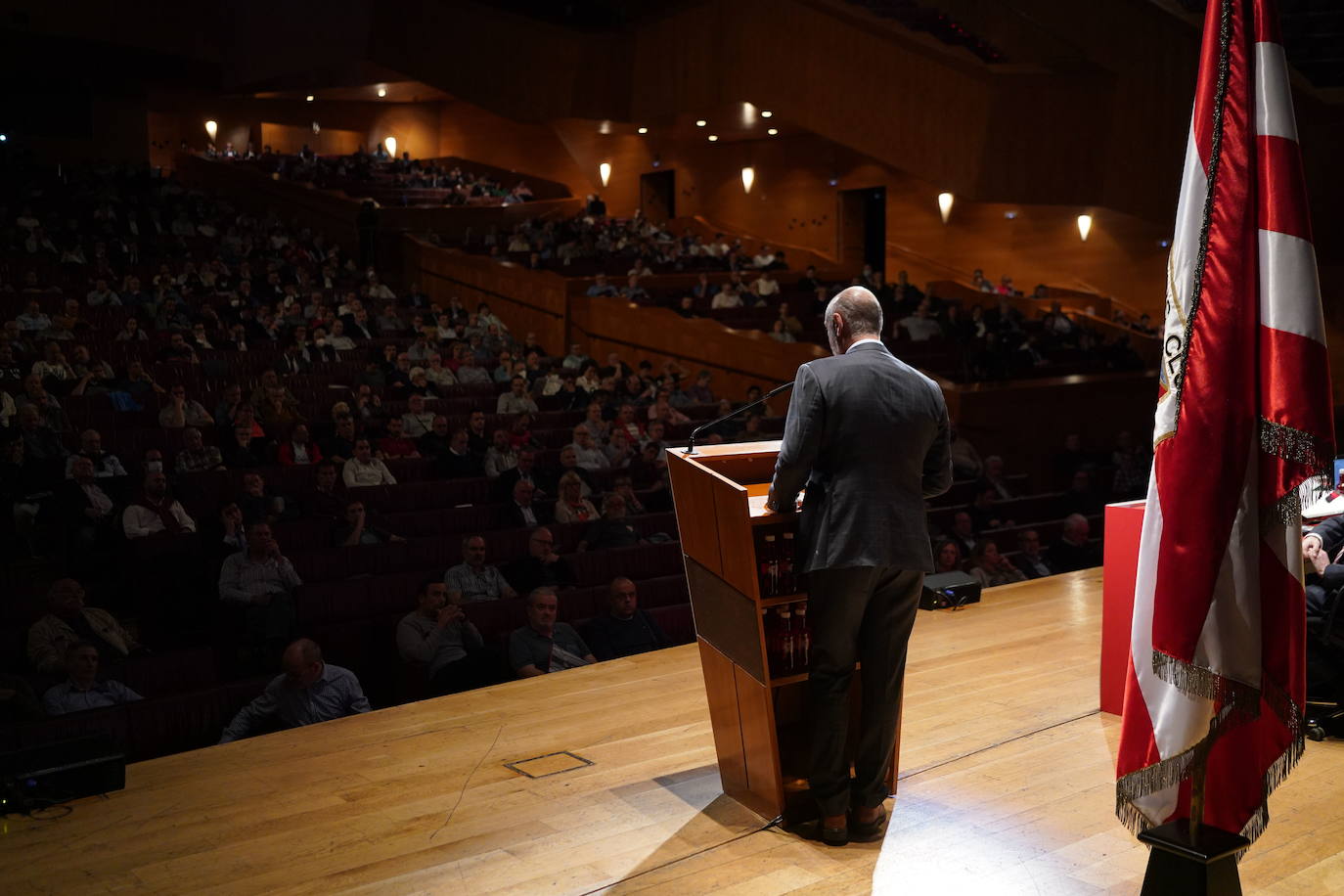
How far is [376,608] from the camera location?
15.9ft

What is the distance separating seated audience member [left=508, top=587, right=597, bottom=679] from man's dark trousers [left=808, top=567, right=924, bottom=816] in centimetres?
184

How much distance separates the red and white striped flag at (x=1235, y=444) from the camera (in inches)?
72.7

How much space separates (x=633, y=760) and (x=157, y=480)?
3048 millimetres

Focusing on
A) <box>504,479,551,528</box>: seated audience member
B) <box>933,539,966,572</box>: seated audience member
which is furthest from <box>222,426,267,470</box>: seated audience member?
<box>933,539,966,572</box>: seated audience member

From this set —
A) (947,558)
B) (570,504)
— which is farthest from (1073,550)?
(570,504)

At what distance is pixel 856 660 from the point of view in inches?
98.2

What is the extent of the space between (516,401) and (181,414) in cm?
210

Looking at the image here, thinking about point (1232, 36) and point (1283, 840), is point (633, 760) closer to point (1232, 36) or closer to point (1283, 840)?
point (1283, 840)

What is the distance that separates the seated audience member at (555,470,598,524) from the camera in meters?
6.14

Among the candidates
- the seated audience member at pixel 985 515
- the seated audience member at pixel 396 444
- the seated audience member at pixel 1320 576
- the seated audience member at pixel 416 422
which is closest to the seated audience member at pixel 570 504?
the seated audience member at pixel 396 444

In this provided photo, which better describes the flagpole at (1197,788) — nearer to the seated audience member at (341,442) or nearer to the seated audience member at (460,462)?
the seated audience member at (460,462)

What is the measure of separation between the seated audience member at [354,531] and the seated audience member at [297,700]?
1.59 m

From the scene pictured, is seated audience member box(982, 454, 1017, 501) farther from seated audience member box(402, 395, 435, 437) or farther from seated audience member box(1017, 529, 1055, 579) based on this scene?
seated audience member box(402, 395, 435, 437)

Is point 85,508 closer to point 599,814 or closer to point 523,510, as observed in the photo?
point 523,510
